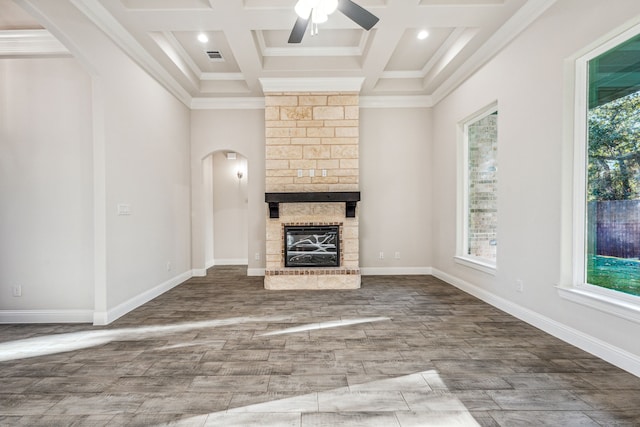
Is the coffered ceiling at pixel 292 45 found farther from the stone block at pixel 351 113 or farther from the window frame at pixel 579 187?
the window frame at pixel 579 187

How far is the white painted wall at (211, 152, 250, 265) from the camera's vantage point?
729 cm

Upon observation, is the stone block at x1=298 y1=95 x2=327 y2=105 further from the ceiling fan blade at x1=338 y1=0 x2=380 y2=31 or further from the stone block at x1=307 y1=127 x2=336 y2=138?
the ceiling fan blade at x1=338 y1=0 x2=380 y2=31

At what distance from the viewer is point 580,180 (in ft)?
9.27

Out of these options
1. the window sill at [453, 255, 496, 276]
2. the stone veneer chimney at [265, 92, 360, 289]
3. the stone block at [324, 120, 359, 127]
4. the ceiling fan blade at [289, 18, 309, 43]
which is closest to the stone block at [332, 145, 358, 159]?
the stone veneer chimney at [265, 92, 360, 289]

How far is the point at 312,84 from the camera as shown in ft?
16.9

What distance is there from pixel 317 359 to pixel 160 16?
143 inches

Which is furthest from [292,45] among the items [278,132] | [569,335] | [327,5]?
[569,335]

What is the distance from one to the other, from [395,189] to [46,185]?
4.88 metres

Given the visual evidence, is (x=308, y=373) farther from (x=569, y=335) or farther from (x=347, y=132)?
(x=347, y=132)

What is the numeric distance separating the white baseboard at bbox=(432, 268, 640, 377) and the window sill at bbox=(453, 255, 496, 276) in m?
0.26

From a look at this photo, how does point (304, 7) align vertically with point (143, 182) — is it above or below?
above

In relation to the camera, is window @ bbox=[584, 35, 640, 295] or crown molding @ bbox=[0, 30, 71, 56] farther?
crown molding @ bbox=[0, 30, 71, 56]

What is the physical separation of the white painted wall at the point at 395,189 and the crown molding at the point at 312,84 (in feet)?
2.74

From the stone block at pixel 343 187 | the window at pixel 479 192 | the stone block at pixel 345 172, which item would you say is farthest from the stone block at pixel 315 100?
the window at pixel 479 192
